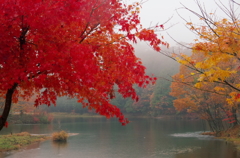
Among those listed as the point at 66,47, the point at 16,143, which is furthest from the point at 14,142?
the point at 66,47

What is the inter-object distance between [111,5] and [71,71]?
2.07 metres

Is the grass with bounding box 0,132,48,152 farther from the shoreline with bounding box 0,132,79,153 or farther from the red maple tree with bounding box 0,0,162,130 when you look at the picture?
the red maple tree with bounding box 0,0,162,130

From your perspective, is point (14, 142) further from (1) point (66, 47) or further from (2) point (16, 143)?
(1) point (66, 47)

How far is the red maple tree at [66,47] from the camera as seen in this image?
4.58 m

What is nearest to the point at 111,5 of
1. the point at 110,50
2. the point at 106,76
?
the point at 110,50

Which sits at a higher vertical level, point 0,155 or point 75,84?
point 75,84

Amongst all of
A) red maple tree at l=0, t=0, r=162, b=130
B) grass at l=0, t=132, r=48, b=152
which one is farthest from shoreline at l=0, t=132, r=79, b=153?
red maple tree at l=0, t=0, r=162, b=130

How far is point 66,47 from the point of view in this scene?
4945mm

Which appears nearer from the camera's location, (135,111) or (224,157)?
(224,157)

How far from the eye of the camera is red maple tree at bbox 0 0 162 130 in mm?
4578

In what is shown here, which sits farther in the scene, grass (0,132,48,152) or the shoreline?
grass (0,132,48,152)

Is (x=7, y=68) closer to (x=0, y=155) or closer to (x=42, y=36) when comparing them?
(x=42, y=36)

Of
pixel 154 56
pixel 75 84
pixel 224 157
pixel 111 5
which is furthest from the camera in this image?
pixel 154 56

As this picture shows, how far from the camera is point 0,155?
1586cm
